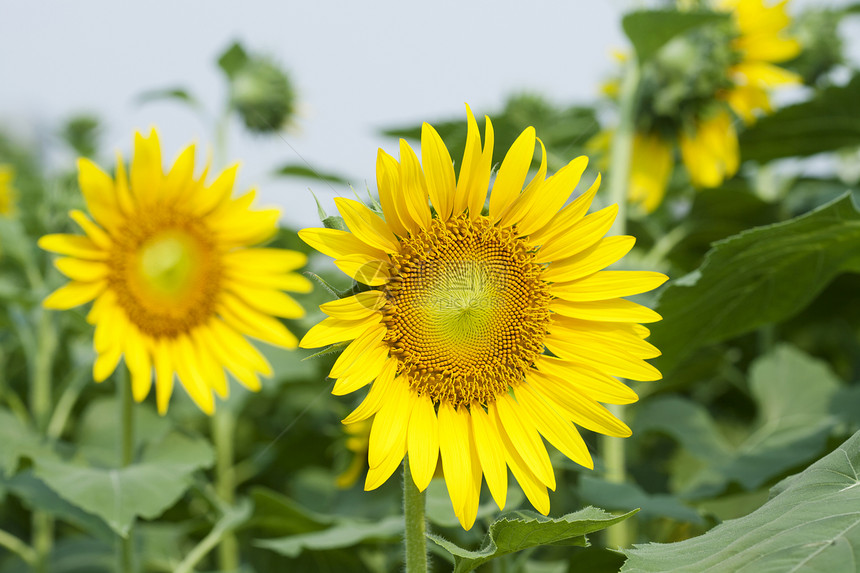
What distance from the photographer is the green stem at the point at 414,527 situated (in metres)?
0.82

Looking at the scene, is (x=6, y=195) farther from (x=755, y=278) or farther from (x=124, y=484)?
(x=755, y=278)

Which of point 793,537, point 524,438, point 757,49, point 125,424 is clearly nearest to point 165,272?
point 125,424

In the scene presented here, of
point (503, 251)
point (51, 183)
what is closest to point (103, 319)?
point (51, 183)

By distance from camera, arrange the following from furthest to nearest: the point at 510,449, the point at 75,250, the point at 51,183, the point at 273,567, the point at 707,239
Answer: the point at 707,239
the point at 51,183
the point at 273,567
the point at 75,250
the point at 510,449

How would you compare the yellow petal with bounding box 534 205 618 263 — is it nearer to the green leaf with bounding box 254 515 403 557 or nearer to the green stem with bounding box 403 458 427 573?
the green stem with bounding box 403 458 427 573

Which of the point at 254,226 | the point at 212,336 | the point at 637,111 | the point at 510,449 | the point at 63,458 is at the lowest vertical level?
the point at 63,458

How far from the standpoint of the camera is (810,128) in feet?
6.41

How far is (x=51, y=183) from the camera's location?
1799mm

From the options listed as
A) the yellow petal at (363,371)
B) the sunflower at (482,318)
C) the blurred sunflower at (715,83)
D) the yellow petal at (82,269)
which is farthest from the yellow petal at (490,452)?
the blurred sunflower at (715,83)

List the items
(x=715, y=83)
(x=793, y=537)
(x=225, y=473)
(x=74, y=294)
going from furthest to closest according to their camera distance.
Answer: (x=225, y=473) → (x=715, y=83) → (x=74, y=294) → (x=793, y=537)

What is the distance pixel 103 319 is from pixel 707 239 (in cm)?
147

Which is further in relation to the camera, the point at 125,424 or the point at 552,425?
the point at 125,424

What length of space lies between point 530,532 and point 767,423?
1.18 metres

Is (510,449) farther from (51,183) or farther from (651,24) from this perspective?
(51,183)
